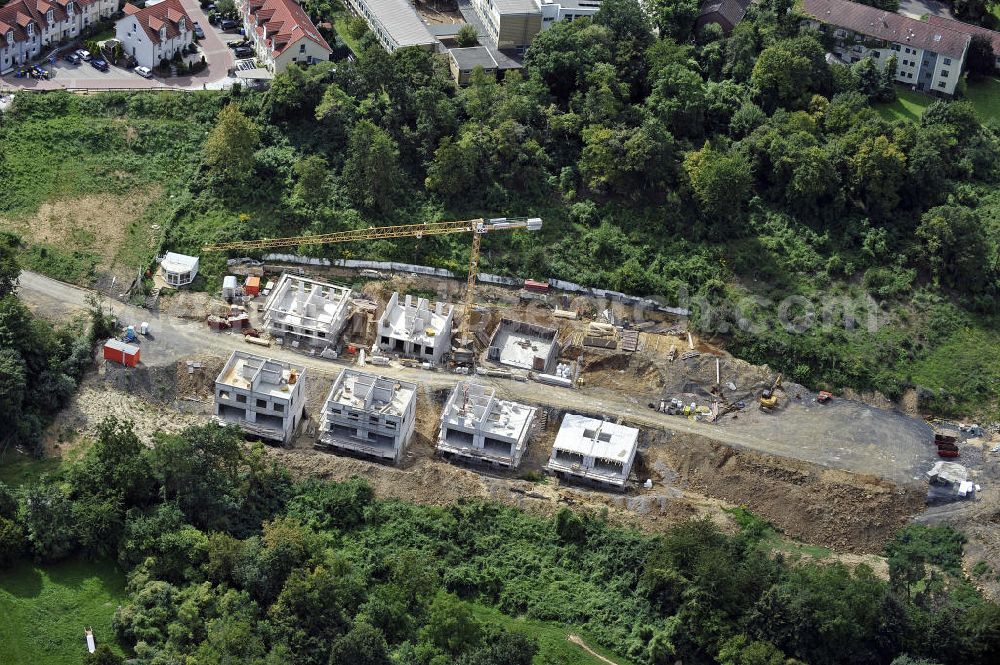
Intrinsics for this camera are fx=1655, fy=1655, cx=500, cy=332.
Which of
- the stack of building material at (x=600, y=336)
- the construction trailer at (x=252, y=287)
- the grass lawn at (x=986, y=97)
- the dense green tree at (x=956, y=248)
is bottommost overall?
the stack of building material at (x=600, y=336)

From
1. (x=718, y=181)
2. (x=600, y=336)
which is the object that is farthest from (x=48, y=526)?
(x=718, y=181)

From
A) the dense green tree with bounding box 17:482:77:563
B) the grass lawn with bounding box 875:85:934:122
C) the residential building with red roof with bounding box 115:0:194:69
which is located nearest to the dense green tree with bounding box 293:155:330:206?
the residential building with red roof with bounding box 115:0:194:69

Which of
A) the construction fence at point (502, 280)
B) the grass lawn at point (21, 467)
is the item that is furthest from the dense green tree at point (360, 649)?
the construction fence at point (502, 280)

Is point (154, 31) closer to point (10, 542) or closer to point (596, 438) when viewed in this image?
point (596, 438)

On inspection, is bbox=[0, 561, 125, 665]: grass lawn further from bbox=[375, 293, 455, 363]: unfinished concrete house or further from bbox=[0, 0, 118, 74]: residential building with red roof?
bbox=[0, 0, 118, 74]: residential building with red roof

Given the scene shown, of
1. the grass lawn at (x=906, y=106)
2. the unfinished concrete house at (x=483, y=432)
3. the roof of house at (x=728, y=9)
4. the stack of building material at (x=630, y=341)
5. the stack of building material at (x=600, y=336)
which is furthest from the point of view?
the roof of house at (x=728, y=9)

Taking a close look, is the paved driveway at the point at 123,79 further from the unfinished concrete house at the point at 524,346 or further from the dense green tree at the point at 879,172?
the dense green tree at the point at 879,172
